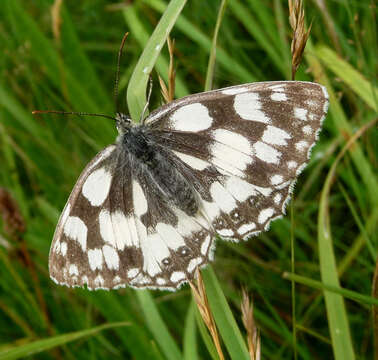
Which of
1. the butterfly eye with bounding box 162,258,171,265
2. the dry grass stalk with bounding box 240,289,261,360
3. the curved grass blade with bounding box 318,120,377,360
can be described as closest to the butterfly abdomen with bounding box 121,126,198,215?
the butterfly eye with bounding box 162,258,171,265

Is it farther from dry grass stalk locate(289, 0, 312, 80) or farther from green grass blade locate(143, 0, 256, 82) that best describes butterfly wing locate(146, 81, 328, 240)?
green grass blade locate(143, 0, 256, 82)

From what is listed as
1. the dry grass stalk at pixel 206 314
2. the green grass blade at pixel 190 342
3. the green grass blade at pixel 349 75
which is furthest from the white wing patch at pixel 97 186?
the green grass blade at pixel 349 75

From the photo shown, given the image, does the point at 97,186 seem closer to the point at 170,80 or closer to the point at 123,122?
the point at 123,122

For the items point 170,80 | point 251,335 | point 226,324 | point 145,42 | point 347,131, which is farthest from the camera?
point 145,42

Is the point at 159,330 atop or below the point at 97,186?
below

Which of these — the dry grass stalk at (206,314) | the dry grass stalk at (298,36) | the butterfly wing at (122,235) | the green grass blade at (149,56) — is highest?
the green grass blade at (149,56)

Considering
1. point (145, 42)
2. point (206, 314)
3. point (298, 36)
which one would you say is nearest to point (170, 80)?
point (298, 36)

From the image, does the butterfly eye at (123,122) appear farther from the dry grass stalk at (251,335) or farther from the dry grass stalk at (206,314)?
the dry grass stalk at (251,335)
